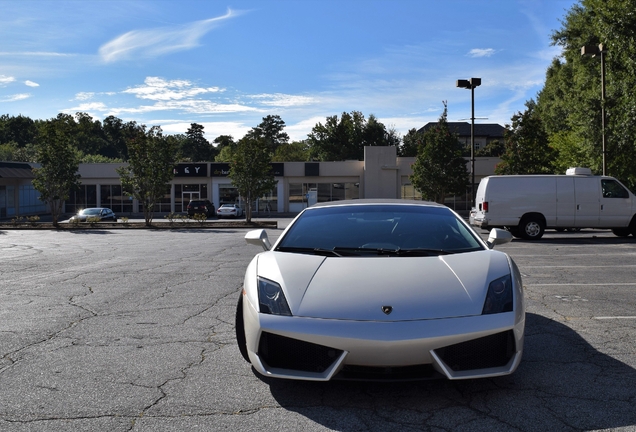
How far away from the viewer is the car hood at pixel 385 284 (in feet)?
12.4

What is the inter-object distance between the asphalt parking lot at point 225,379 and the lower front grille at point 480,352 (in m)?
0.26

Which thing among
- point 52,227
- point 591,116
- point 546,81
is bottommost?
point 52,227

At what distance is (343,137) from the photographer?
81375mm

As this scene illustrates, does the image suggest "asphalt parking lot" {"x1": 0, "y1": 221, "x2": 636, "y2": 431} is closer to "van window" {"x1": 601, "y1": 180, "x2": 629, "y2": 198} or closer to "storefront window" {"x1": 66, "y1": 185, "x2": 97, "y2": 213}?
"van window" {"x1": 601, "y1": 180, "x2": 629, "y2": 198}

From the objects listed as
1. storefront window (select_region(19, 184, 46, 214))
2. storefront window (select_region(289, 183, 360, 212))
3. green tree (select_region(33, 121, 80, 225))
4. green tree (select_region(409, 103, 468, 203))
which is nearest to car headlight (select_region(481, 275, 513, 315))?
green tree (select_region(33, 121, 80, 225))

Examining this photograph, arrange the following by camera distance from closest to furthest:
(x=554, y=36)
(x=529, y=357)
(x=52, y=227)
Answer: (x=529, y=357)
(x=52, y=227)
(x=554, y=36)

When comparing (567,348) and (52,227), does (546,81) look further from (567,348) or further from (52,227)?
(567,348)

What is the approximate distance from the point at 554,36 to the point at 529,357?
4634cm

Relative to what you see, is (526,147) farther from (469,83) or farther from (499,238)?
(499,238)

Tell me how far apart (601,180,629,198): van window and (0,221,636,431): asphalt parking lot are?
11.8 meters

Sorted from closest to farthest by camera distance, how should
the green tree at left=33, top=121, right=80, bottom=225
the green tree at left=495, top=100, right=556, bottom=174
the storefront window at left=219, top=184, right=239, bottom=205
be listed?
the green tree at left=33, top=121, right=80, bottom=225
the green tree at left=495, top=100, right=556, bottom=174
the storefront window at left=219, top=184, right=239, bottom=205

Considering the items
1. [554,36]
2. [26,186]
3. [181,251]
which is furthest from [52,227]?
[554,36]

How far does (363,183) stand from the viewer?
171ft

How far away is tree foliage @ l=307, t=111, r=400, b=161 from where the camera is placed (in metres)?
81.1
